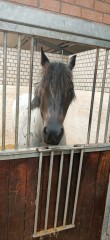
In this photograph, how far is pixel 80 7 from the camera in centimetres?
153

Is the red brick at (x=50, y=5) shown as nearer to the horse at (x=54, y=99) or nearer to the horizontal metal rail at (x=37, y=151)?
the horse at (x=54, y=99)

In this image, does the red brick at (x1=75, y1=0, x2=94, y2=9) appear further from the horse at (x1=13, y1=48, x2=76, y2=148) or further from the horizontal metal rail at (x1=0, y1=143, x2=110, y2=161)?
the horizontal metal rail at (x1=0, y1=143, x2=110, y2=161)

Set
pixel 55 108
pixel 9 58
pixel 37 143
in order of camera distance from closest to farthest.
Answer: pixel 55 108 → pixel 37 143 → pixel 9 58

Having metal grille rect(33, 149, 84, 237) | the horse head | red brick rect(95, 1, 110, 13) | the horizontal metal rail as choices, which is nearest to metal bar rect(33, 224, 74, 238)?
metal grille rect(33, 149, 84, 237)

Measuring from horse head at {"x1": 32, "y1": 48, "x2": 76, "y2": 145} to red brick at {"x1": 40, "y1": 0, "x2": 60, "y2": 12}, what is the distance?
0.42 m

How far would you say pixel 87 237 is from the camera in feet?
5.64

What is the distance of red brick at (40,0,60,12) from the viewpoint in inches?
54.9

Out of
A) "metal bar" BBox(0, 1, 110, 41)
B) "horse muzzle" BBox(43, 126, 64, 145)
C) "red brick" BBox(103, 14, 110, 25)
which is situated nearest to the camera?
"metal bar" BBox(0, 1, 110, 41)

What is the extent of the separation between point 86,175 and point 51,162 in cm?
40

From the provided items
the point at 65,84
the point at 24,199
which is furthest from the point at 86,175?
the point at 65,84

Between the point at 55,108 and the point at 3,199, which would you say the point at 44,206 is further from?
the point at 55,108

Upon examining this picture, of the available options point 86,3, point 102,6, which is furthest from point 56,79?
point 102,6

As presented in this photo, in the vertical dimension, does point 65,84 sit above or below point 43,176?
above

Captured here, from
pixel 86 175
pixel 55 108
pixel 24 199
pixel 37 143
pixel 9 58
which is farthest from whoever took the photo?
pixel 9 58
